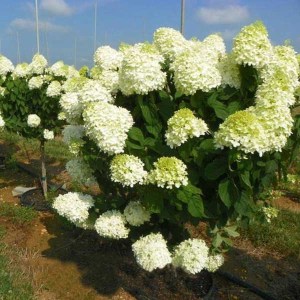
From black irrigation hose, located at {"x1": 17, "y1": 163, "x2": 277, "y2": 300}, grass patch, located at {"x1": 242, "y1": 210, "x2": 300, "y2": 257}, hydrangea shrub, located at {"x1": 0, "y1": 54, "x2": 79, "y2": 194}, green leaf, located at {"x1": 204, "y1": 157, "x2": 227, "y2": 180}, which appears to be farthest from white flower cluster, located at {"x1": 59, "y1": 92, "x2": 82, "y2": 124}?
grass patch, located at {"x1": 242, "y1": 210, "x2": 300, "y2": 257}

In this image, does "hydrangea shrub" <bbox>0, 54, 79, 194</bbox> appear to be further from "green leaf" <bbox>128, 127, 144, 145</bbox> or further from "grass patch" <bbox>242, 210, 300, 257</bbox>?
"grass patch" <bbox>242, 210, 300, 257</bbox>

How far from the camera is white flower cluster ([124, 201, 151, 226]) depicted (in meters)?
2.81

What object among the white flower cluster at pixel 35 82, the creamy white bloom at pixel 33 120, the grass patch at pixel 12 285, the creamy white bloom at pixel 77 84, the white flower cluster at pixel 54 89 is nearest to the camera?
the creamy white bloom at pixel 77 84

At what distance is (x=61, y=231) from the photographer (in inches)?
189

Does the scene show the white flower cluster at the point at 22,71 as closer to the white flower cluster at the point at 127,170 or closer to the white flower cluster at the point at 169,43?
the white flower cluster at the point at 169,43

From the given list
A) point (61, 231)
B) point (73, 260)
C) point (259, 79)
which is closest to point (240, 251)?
point (73, 260)

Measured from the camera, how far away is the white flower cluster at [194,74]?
232cm

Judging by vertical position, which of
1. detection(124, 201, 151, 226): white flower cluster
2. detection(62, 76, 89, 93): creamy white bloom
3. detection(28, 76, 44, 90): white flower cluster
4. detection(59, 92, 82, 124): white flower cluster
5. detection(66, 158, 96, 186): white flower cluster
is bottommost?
detection(124, 201, 151, 226): white flower cluster

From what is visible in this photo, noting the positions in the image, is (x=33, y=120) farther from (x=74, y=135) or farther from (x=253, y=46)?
(x=253, y=46)

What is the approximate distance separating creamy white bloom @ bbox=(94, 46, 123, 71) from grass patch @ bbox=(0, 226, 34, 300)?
205 cm

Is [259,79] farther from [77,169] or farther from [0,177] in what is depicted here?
[0,177]

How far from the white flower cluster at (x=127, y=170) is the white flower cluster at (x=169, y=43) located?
0.80m

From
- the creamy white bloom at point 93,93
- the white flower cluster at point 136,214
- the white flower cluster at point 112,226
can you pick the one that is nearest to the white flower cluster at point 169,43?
the creamy white bloom at point 93,93

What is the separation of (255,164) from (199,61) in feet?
2.29
